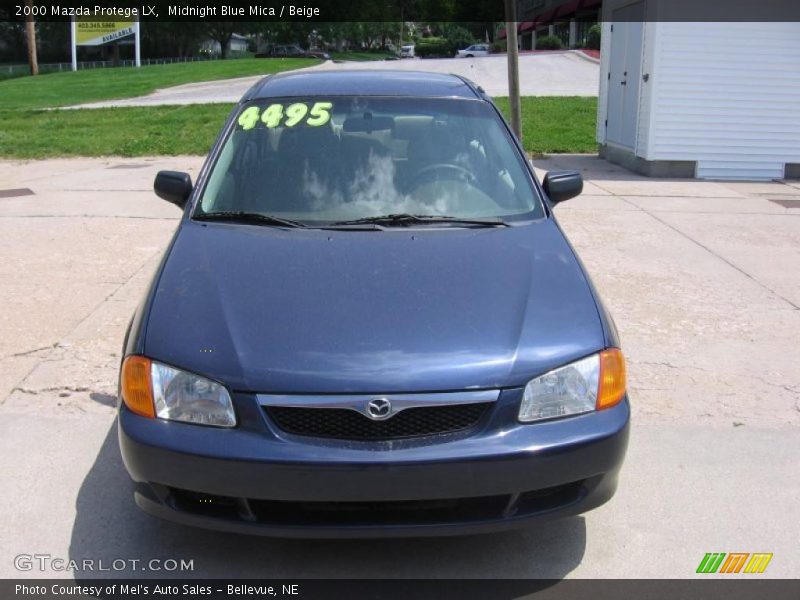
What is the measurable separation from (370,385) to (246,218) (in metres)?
1.38

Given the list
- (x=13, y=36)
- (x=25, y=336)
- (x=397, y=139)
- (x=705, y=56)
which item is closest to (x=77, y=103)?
(x=705, y=56)

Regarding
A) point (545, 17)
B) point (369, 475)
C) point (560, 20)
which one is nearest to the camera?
point (369, 475)

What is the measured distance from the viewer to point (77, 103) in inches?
922

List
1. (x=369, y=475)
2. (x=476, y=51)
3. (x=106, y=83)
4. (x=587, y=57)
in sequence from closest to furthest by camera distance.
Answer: (x=369, y=475) → (x=106, y=83) → (x=587, y=57) → (x=476, y=51)

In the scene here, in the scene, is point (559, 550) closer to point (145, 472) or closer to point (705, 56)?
point (145, 472)

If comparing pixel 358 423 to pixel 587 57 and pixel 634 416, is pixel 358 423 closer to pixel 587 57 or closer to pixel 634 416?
pixel 634 416

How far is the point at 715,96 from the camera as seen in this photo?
39.6 ft

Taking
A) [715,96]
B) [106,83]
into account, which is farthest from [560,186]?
[106,83]

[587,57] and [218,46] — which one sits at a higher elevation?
[218,46]

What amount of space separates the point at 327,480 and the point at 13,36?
75.9m

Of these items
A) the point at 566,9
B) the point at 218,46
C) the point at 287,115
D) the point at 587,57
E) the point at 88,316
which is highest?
the point at 566,9

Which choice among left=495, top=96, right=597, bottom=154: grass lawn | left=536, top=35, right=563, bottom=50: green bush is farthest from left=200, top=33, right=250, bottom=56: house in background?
left=495, top=96, right=597, bottom=154: grass lawn

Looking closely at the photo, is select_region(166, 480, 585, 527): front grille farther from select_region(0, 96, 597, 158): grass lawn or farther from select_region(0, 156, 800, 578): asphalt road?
select_region(0, 96, 597, 158): grass lawn

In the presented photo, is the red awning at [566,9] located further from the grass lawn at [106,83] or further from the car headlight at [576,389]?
the car headlight at [576,389]
